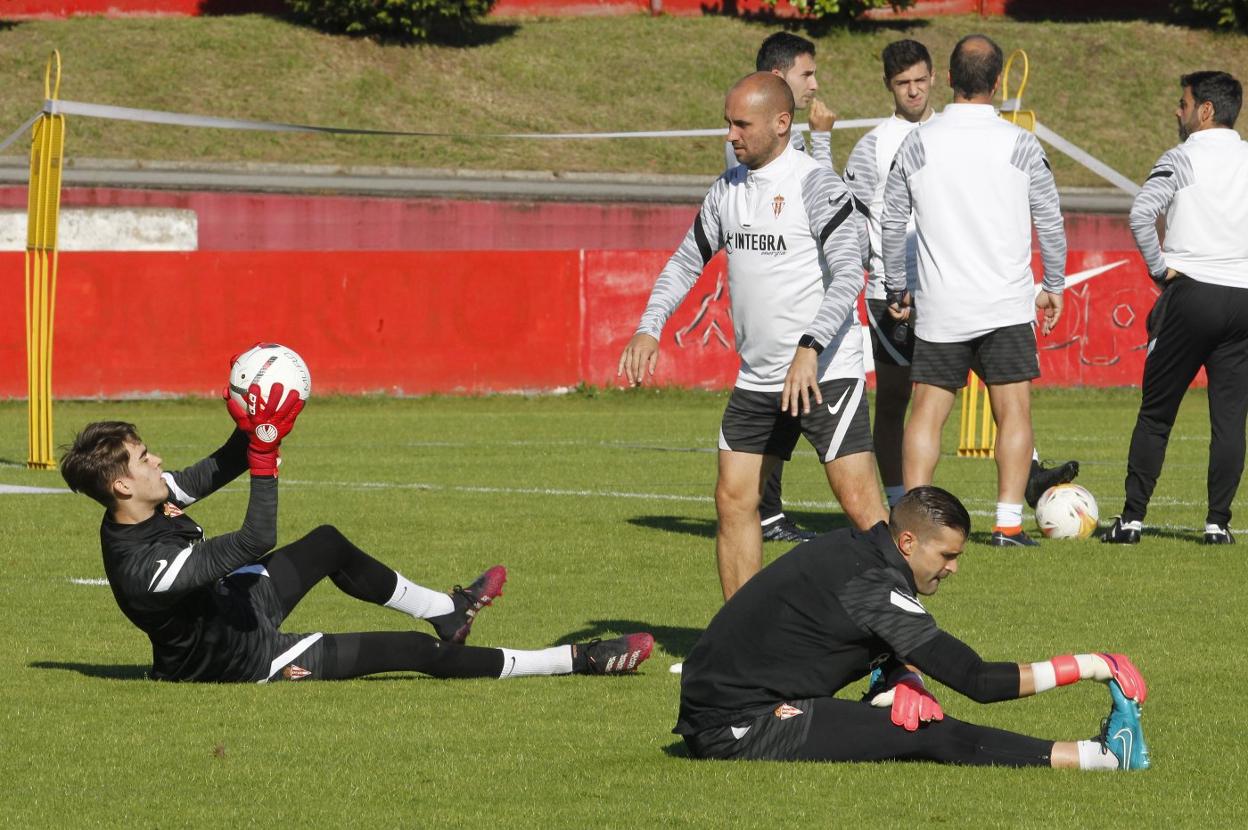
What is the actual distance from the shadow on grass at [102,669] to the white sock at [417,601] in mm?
1009

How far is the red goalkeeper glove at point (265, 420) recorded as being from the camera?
268 inches

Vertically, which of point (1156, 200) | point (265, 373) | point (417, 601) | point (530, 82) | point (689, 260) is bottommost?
point (417, 601)

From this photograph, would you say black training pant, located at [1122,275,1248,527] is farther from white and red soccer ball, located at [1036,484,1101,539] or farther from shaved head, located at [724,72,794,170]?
shaved head, located at [724,72,794,170]

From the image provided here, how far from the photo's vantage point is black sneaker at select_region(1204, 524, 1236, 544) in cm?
1119

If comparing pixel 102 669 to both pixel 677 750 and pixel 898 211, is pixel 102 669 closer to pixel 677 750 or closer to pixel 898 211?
pixel 677 750

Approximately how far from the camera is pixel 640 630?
876 cm

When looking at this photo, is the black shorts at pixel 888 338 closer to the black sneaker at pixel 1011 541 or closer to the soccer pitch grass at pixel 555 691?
the black sneaker at pixel 1011 541

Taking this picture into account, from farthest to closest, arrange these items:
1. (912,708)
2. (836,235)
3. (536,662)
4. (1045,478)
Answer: (1045,478)
(836,235)
(536,662)
(912,708)

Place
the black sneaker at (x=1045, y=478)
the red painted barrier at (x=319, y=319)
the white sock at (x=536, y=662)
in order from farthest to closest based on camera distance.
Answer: the red painted barrier at (x=319, y=319) → the black sneaker at (x=1045, y=478) → the white sock at (x=536, y=662)

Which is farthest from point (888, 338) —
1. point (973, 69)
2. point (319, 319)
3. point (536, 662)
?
point (319, 319)

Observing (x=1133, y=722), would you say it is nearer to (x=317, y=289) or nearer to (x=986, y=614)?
(x=986, y=614)

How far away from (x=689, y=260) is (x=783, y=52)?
2.14 m

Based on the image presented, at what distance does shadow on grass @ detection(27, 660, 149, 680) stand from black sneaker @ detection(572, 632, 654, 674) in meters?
1.68

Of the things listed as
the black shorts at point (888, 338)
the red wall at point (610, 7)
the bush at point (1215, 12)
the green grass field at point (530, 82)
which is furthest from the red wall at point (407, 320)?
the bush at point (1215, 12)
